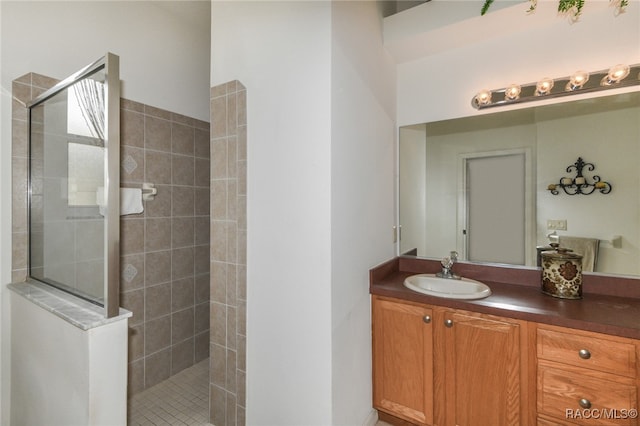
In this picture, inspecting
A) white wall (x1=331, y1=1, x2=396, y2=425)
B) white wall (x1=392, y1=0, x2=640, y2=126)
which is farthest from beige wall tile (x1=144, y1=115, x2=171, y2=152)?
white wall (x1=392, y1=0, x2=640, y2=126)

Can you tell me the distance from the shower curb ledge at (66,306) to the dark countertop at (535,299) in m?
1.37

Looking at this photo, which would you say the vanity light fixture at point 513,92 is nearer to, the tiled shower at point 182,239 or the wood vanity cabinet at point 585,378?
the wood vanity cabinet at point 585,378

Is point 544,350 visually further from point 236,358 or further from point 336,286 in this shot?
point 236,358

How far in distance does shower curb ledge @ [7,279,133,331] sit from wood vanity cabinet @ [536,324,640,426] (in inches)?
73.2

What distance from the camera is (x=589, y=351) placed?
1.27 meters

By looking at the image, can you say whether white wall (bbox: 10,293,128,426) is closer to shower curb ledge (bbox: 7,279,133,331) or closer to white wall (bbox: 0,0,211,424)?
shower curb ledge (bbox: 7,279,133,331)

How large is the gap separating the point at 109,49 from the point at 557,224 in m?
3.14

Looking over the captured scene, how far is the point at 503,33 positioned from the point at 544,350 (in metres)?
1.91

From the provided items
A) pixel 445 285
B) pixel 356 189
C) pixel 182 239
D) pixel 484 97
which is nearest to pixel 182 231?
pixel 182 239

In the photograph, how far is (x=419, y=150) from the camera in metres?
2.23

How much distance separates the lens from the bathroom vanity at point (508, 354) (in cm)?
125

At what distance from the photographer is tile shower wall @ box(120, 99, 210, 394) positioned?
210 centimetres

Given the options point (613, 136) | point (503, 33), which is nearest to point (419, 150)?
point (503, 33)

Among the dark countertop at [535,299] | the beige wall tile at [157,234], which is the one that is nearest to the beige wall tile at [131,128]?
the beige wall tile at [157,234]
